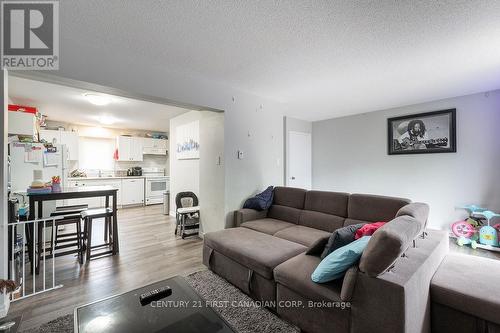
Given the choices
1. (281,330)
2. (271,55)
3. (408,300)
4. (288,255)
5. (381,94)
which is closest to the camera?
(408,300)

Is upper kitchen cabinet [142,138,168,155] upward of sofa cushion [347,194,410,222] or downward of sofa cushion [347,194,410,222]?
upward

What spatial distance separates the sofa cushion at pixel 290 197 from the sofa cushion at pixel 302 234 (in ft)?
1.53

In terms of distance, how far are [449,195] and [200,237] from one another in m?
4.42

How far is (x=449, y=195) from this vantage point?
3768mm

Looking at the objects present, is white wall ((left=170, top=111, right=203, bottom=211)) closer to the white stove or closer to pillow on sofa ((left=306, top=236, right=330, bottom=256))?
the white stove

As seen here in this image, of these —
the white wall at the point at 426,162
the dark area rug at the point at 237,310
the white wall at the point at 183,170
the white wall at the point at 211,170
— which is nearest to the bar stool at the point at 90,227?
the white wall at the point at 211,170

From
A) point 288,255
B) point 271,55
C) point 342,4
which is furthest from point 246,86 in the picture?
point 288,255

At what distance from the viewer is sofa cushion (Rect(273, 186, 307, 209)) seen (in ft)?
10.9

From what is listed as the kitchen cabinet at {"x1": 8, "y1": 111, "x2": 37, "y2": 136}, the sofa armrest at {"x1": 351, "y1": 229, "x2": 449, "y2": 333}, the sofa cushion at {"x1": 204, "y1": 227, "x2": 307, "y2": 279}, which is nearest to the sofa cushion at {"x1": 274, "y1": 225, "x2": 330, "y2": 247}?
the sofa cushion at {"x1": 204, "y1": 227, "x2": 307, "y2": 279}

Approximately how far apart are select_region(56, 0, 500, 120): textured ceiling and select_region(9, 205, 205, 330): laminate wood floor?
8.03 ft

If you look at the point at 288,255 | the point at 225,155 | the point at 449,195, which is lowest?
the point at 288,255

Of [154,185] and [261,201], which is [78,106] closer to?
[154,185]

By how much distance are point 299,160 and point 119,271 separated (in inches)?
165

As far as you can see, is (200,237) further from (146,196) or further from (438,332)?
(146,196)
